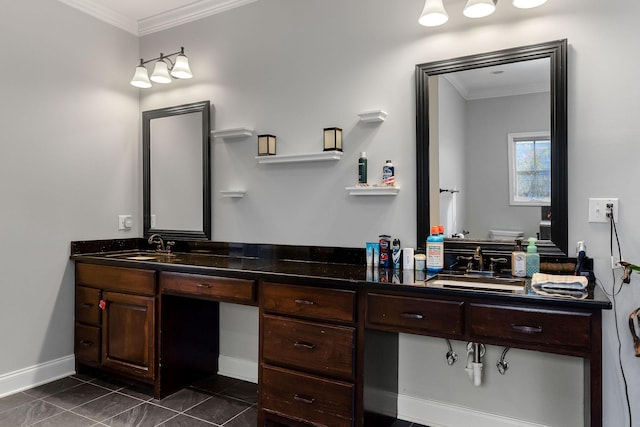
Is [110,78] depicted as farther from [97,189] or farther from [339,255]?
[339,255]

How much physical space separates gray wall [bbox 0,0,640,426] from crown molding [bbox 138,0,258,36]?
6 centimetres

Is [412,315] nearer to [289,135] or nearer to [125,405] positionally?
[289,135]

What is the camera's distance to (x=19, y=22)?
2.81 m

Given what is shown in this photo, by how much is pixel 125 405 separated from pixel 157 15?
9.12ft

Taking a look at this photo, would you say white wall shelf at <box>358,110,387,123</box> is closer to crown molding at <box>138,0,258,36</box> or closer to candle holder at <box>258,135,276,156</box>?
candle holder at <box>258,135,276,156</box>

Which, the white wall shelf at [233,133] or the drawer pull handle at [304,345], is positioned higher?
the white wall shelf at [233,133]

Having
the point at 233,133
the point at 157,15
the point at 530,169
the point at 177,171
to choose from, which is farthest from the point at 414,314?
the point at 157,15

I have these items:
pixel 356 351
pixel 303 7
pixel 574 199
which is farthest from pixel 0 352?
pixel 574 199

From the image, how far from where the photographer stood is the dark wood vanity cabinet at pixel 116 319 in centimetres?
269

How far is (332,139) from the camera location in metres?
2.60

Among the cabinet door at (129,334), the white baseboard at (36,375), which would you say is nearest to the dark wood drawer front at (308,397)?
the cabinet door at (129,334)

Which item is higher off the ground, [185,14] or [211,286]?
[185,14]

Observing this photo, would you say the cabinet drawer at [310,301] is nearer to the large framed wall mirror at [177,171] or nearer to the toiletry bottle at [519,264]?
the toiletry bottle at [519,264]

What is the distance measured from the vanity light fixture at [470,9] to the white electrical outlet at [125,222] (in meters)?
2.62
